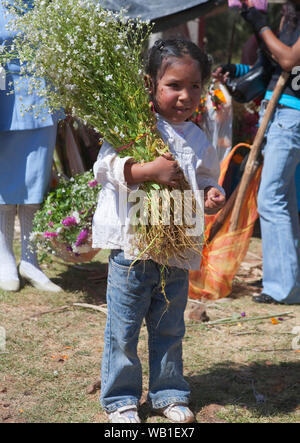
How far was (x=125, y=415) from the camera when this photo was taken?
270cm

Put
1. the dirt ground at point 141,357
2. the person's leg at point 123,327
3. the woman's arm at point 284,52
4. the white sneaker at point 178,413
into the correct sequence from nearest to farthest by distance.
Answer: the person's leg at point 123,327 → the white sneaker at point 178,413 → the dirt ground at point 141,357 → the woman's arm at point 284,52

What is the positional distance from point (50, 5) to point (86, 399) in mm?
1832

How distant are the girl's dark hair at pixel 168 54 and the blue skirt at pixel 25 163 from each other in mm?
1675

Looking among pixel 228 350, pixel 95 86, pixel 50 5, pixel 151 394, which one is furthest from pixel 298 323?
pixel 50 5

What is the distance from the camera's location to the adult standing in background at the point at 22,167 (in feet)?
13.1

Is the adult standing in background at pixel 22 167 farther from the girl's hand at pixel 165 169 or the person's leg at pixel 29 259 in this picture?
the girl's hand at pixel 165 169

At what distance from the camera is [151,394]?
9.38 feet

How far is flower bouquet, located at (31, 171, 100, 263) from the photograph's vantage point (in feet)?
13.6

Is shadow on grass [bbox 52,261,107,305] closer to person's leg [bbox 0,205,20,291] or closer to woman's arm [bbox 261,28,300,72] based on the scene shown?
person's leg [bbox 0,205,20,291]

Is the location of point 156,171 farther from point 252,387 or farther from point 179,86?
point 252,387

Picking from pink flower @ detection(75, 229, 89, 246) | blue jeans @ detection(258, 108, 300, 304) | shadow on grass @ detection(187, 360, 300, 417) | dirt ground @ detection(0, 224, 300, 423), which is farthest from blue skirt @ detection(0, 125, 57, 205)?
shadow on grass @ detection(187, 360, 300, 417)

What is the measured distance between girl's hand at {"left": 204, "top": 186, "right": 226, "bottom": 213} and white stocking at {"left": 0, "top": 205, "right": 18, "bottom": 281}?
2105 millimetres

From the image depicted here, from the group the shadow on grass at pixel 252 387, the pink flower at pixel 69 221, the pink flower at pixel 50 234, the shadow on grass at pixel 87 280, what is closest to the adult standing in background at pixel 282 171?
the shadow on grass at pixel 252 387

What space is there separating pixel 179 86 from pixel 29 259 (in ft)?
7.73
